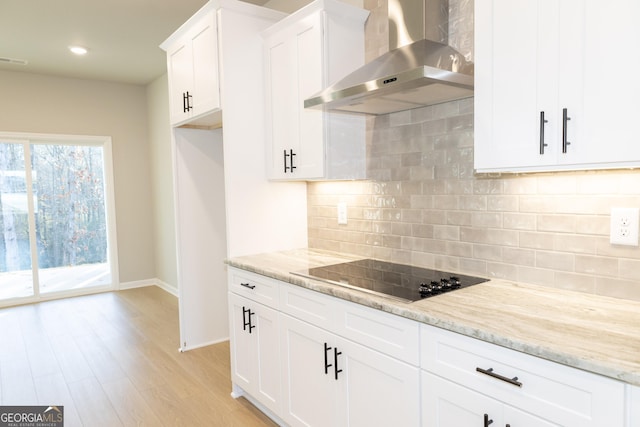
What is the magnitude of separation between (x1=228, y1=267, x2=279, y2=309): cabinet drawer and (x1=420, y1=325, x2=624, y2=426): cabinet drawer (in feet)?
3.34

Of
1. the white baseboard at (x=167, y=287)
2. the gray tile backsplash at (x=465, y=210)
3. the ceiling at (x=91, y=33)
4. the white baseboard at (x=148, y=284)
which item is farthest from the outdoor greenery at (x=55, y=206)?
the gray tile backsplash at (x=465, y=210)

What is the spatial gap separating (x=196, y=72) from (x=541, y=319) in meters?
2.70

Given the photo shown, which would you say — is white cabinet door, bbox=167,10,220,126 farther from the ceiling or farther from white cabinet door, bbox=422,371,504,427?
white cabinet door, bbox=422,371,504,427

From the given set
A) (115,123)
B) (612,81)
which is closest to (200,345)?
(612,81)

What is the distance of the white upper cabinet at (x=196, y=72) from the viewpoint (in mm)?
2814

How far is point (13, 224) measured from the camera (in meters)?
5.29

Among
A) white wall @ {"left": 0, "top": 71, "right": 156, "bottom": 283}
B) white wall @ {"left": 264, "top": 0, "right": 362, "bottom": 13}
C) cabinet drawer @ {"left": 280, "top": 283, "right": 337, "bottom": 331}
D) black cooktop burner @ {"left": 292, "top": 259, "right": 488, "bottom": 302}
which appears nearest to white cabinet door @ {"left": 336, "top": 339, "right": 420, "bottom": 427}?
cabinet drawer @ {"left": 280, "top": 283, "right": 337, "bottom": 331}

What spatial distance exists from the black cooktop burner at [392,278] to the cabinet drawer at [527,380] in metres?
0.25

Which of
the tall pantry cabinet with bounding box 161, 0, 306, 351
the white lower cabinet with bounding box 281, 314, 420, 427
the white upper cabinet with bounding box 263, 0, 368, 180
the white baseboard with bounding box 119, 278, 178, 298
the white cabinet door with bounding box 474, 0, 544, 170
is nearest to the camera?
the white cabinet door with bounding box 474, 0, 544, 170

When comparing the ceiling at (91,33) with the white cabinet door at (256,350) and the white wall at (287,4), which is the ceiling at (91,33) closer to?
the white wall at (287,4)

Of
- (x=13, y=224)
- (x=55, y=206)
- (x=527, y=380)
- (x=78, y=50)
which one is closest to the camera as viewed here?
(x=527, y=380)

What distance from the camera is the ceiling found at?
11.5ft

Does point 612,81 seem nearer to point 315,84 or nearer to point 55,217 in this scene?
point 315,84

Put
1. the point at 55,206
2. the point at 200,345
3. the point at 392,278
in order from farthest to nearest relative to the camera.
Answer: the point at 55,206 < the point at 200,345 < the point at 392,278
